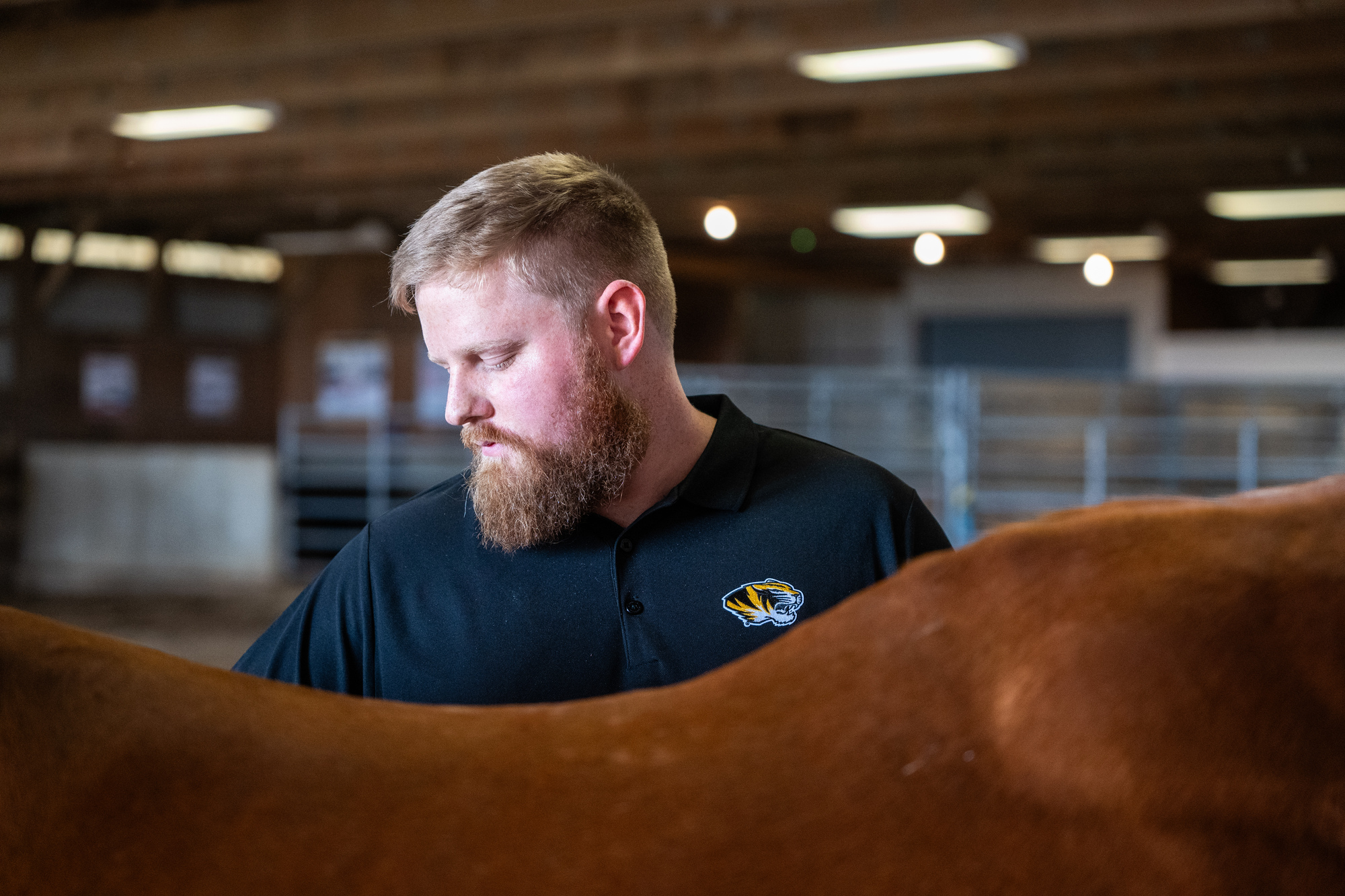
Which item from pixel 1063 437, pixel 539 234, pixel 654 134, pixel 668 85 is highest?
pixel 668 85

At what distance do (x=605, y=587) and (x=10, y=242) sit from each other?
10.2 metres

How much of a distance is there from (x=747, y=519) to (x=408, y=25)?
3.94 meters

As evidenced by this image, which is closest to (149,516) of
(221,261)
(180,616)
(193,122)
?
(180,616)

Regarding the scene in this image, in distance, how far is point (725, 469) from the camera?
3.72ft

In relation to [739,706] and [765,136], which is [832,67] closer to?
[765,136]

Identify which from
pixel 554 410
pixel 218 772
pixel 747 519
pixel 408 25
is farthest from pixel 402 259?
pixel 408 25

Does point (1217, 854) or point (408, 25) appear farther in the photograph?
point (408, 25)

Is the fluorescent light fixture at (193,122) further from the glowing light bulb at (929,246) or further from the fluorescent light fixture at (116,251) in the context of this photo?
the glowing light bulb at (929,246)

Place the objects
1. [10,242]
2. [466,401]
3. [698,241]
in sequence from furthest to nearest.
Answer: [698,241]
[10,242]
[466,401]

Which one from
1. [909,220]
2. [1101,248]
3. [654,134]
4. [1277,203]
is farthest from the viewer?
[1101,248]

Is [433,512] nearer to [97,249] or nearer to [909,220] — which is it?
[909,220]

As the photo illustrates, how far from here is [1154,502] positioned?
0.32 metres

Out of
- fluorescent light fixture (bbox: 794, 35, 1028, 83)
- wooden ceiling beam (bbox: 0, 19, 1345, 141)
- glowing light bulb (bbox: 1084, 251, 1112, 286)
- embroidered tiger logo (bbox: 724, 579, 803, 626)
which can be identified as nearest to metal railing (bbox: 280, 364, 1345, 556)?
wooden ceiling beam (bbox: 0, 19, 1345, 141)

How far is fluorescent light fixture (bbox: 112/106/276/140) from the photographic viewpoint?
6.23m
